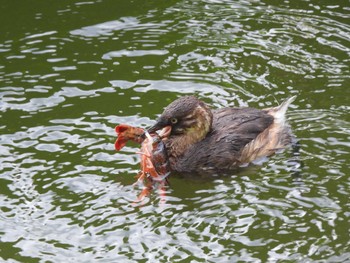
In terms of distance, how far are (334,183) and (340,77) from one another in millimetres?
2838

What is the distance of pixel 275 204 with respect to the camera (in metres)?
8.77

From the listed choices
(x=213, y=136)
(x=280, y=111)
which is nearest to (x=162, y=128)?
(x=213, y=136)

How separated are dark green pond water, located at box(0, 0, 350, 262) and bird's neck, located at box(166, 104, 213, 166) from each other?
14.4 inches

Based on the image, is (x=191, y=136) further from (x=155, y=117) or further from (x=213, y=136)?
(x=155, y=117)

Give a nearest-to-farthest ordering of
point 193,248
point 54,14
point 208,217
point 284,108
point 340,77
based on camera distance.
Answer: point 193,248
point 208,217
point 284,108
point 340,77
point 54,14

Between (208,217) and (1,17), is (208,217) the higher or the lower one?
the lower one

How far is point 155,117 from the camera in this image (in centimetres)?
1075

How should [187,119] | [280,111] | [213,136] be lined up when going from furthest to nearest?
1. [280,111]
2. [213,136]
3. [187,119]

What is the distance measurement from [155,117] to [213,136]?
3.59 feet

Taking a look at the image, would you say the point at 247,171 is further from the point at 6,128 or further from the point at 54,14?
the point at 54,14

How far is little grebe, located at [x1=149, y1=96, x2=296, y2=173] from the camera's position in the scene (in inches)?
384

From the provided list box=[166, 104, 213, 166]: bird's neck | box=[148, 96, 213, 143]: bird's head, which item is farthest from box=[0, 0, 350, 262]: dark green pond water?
box=[148, 96, 213, 143]: bird's head

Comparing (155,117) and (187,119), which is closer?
(187,119)

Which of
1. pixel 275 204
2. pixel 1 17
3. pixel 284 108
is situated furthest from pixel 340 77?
pixel 1 17
